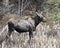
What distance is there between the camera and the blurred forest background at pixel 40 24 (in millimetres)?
10611

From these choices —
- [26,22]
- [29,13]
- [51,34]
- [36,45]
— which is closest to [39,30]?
[51,34]

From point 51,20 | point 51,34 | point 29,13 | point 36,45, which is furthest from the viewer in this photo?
point 29,13

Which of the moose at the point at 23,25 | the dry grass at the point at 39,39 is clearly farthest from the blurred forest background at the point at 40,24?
the moose at the point at 23,25

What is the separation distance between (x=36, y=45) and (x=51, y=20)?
203 inches

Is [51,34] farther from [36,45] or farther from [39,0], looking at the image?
[39,0]

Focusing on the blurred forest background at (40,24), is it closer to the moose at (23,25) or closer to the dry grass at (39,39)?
the dry grass at (39,39)

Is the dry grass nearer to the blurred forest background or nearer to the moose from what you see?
the blurred forest background

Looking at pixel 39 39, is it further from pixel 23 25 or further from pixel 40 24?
pixel 40 24

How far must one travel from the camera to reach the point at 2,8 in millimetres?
15719

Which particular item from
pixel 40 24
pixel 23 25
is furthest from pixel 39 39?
pixel 40 24

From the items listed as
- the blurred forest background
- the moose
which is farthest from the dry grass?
the moose

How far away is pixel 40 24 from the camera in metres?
14.1

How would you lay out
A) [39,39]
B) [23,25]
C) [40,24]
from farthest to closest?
[40,24]
[39,39]
[23,25]

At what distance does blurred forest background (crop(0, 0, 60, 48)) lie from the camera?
1061 cm
